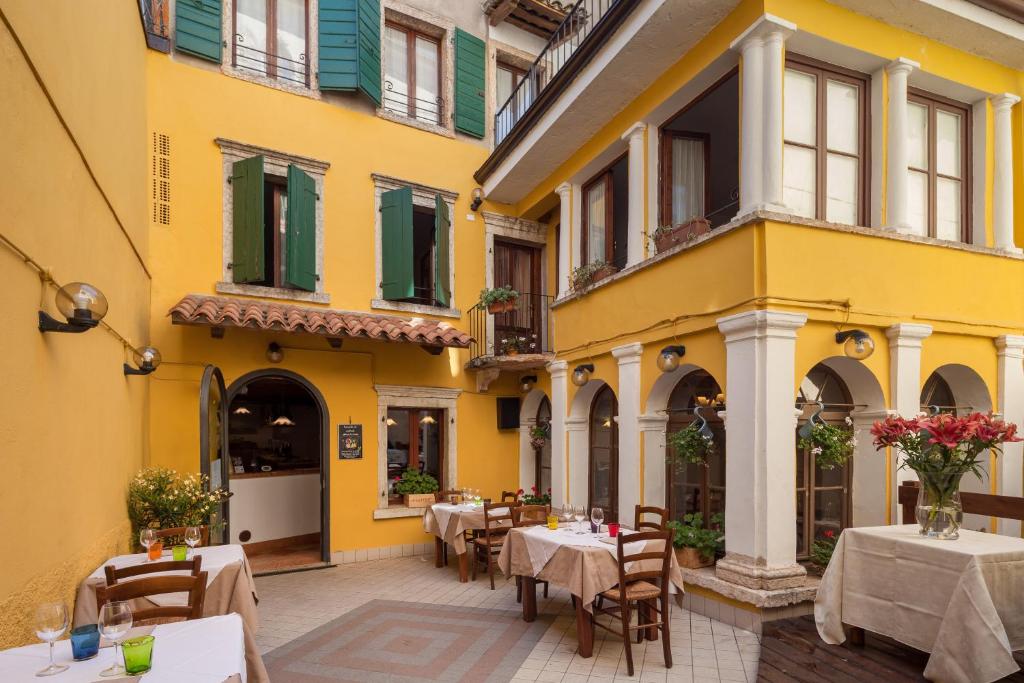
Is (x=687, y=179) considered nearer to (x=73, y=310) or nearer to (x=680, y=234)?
(x=680, y=234)

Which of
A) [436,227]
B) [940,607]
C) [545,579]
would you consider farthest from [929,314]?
[436,227]

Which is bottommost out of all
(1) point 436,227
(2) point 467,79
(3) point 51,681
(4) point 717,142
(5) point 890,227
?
(3) point 51,681

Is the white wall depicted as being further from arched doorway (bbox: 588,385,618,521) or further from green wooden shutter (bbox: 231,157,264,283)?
arched doorway (bbox: 588,385,618,521)

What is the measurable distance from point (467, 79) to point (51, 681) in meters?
10.1

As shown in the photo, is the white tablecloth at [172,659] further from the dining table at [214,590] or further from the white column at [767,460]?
the white column at [767,460]

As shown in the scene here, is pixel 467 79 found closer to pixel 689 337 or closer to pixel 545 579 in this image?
pixel 689 337

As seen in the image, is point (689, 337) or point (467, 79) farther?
point (467, 79)

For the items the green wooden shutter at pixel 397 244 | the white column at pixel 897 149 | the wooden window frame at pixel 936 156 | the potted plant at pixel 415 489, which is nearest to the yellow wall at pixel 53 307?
the green wooden shutter at pixel 397 244

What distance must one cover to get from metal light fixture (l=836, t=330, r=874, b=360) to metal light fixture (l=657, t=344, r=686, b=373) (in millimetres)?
1567

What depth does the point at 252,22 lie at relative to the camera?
9.03 meters

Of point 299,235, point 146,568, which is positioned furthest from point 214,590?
point 299,235

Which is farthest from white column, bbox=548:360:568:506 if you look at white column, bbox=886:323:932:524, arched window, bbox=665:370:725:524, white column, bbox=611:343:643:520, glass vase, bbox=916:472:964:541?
glass vase, bbox=916:472:964:541

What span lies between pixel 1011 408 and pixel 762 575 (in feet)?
12.4

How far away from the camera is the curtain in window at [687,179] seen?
7473 mm
